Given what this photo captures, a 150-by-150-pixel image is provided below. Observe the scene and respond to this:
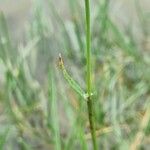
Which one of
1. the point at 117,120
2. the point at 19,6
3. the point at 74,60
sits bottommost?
the point at 117,120

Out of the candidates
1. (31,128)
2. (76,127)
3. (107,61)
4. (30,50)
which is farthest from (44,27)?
(76,127)

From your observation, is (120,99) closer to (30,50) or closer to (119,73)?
(119,73)

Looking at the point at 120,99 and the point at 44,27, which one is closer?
the point at 120,99

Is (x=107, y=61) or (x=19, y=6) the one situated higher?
(x=19, y=6)

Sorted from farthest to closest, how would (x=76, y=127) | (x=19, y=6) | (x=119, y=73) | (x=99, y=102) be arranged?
(x=19, y=6) → (x=119, y=73) → (x=99, y=102) → (x=76, y=127)

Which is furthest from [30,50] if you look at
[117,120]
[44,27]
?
[117,120]

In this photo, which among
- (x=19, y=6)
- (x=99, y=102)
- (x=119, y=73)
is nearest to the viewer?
(x=99, y=102)
